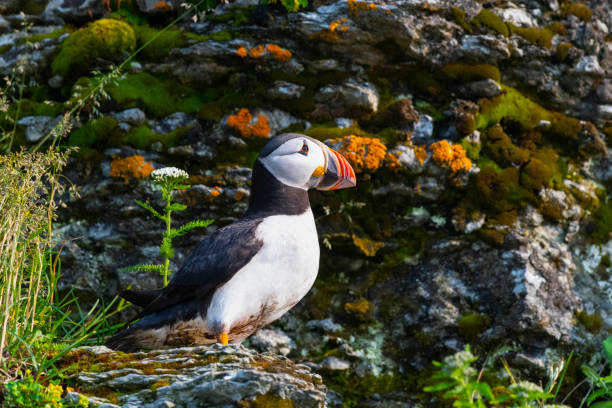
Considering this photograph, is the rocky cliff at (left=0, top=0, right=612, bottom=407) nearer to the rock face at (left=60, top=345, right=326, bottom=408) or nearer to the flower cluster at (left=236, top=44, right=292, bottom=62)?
the flower cluster at (left=236, top=44, right=292, bottom=62)

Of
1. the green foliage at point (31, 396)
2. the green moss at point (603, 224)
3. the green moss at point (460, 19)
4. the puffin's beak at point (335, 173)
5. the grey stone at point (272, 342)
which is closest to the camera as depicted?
the green foliage at point (31, 396)

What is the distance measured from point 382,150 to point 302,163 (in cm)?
220

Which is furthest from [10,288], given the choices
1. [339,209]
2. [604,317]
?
[604,317]

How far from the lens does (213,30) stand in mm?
6770

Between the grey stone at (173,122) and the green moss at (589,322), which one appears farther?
the grey stone at (173,122)

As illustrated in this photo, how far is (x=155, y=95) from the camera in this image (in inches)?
255

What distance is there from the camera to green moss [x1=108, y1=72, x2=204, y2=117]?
6.36 m

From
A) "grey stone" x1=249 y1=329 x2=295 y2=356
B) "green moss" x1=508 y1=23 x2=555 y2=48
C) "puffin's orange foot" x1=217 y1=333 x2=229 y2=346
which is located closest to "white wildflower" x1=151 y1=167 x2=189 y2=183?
"puffin's orange foot" x1=217 y1=333 x2=229 y2=346

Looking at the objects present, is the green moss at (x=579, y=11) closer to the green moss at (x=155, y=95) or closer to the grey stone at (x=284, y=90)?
the grey stone at (x=284, y=90)

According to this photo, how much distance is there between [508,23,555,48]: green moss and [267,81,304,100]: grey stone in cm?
273

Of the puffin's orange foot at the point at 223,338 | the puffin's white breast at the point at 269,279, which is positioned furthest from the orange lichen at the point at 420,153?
the puffin's orange foot at the point at 223,338

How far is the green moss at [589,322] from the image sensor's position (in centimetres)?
558

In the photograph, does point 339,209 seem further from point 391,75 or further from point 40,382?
point 40,382

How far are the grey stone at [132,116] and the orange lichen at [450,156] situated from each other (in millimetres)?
3163
